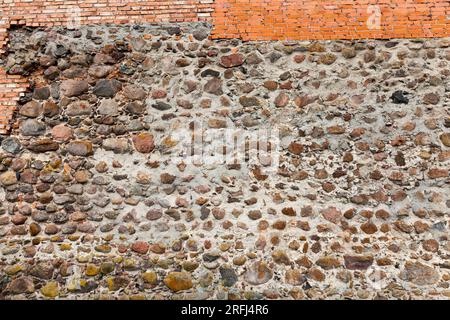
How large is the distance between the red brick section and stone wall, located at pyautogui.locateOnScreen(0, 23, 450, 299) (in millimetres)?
144

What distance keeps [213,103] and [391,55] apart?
226 cm

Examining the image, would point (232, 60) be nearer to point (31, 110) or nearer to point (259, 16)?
point (259, 16)

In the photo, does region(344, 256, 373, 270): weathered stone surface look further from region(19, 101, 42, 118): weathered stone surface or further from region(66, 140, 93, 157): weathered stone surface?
region(19, 101, 42, 118): weathered stone surface

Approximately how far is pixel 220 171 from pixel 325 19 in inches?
90.7

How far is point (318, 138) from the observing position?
5.29 metres

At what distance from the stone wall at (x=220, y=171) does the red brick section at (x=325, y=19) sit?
144mm

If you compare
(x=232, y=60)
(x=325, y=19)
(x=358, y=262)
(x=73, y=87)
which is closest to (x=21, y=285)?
(x=73, y=87)

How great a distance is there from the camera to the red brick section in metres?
5.44

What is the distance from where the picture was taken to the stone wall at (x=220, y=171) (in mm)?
5023

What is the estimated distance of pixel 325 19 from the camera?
5.50 meters

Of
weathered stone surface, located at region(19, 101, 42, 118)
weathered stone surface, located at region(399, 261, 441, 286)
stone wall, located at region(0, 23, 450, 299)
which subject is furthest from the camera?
weathered stone surface, located at region(19, 101, 42, 118)

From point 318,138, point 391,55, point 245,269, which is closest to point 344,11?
point 391,55

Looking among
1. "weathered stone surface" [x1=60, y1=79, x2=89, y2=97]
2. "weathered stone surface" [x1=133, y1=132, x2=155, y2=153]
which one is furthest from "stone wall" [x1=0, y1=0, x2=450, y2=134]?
"weathered stone surface" [x1=133, y1=132, x2=155, y2=153]

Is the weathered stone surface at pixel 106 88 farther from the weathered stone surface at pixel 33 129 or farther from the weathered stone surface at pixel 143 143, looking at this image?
the weathered stone surface at pixel 33 129
